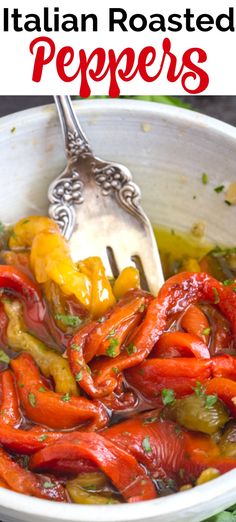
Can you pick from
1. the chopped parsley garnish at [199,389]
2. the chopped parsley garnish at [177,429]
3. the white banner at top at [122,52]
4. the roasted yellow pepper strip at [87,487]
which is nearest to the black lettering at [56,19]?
the white banner at top at [122,52]

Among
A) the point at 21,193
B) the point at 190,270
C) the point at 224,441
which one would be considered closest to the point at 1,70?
the point at 21,193

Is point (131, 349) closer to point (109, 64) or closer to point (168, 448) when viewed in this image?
point (168, 448)

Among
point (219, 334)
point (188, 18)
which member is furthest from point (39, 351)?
point (188, 18)

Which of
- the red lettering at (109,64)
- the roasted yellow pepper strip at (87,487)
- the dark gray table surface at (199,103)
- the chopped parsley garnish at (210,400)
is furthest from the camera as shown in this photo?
the dark gray table surface at (199,103)

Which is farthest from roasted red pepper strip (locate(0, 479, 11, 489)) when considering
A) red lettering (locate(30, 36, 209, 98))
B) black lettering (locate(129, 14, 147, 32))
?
black lettering (locate(129, 14, 147, 32))

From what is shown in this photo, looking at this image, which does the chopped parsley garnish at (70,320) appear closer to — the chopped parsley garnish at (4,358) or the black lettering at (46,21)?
the chopped parsley garnish at (4,358)

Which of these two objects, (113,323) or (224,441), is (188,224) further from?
(224,441)

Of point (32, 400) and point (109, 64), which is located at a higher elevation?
point (109, 64)
